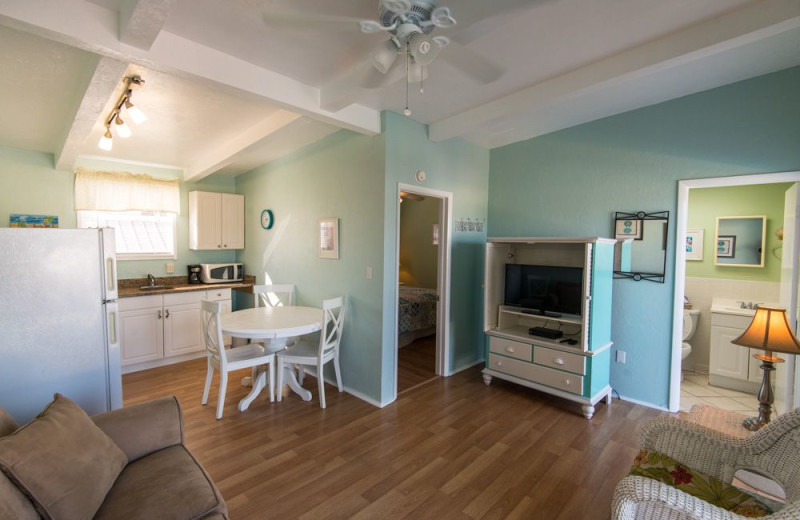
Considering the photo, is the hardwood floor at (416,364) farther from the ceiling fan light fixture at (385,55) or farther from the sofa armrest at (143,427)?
the ceiling fan light fixture at (385,55)

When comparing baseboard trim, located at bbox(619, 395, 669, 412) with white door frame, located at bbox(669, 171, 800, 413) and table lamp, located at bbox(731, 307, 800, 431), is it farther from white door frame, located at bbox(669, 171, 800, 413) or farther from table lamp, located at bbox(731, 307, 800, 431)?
table lamp, located at bbox(731, 307, 800, 431)

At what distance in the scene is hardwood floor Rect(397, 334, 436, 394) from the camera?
144 inches

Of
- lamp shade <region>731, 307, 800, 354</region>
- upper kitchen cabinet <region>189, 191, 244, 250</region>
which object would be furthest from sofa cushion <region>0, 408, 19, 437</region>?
lamp shade <region>731, 307, 800, 354</region>

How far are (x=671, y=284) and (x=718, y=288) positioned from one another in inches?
54.3

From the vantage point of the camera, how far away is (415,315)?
15.7 ft

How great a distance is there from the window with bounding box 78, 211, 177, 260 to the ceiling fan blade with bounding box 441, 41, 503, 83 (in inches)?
181

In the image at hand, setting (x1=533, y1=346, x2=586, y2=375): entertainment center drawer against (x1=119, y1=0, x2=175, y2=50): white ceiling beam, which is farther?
(x1=533, y1=346, x2=586, y2=375): entertainment center drawer

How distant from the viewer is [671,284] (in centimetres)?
296

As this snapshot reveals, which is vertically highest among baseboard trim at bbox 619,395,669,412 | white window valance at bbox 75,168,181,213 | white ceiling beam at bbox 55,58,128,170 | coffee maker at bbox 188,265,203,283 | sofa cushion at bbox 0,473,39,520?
white ceiling beam at bbox 55,58,128,170

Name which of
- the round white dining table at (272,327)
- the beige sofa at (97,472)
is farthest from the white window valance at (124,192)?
the beige sofa at (97,472)

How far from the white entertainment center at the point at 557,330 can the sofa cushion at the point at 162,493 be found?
8.71 ft

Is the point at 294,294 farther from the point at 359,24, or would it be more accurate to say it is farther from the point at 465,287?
the point at 359,24

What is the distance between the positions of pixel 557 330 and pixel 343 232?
2.32 meters

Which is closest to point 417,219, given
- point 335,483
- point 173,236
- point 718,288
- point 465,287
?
point 465,287
